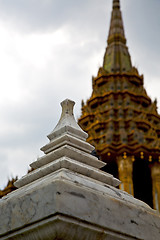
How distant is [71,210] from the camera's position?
1488mm

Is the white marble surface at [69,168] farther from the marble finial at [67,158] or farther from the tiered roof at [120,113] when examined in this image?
the tiered roof at [120,113]

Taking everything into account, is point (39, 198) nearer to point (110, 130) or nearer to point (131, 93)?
point (110, 130)

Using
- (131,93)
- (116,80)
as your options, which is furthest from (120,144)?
(116,80)

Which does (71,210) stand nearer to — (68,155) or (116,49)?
(68,155)

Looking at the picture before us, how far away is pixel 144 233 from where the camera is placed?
5.80 ft

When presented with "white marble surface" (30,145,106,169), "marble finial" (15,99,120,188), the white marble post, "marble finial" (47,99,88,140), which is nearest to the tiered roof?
"marble finial" (47,99,88,140)

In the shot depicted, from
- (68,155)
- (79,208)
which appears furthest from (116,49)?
A: (79,208)

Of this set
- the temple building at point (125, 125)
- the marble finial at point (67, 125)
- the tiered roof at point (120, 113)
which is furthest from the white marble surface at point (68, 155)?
the tiered roof at point (120, 113)

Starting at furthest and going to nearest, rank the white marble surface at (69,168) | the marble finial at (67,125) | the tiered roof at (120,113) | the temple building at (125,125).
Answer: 1. the tiered roof at (120,113)
2. the temple building at (125,125)
3. the marble finial at (67,125)
4. the white marble surface at (69,168)

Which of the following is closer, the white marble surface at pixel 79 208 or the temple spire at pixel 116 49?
the white marble surface at pixel 79 208

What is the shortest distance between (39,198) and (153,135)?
18.3 m

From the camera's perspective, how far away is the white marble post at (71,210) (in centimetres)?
148

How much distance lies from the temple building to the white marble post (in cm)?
1528

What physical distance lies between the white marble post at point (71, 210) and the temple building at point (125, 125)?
50.1ft
